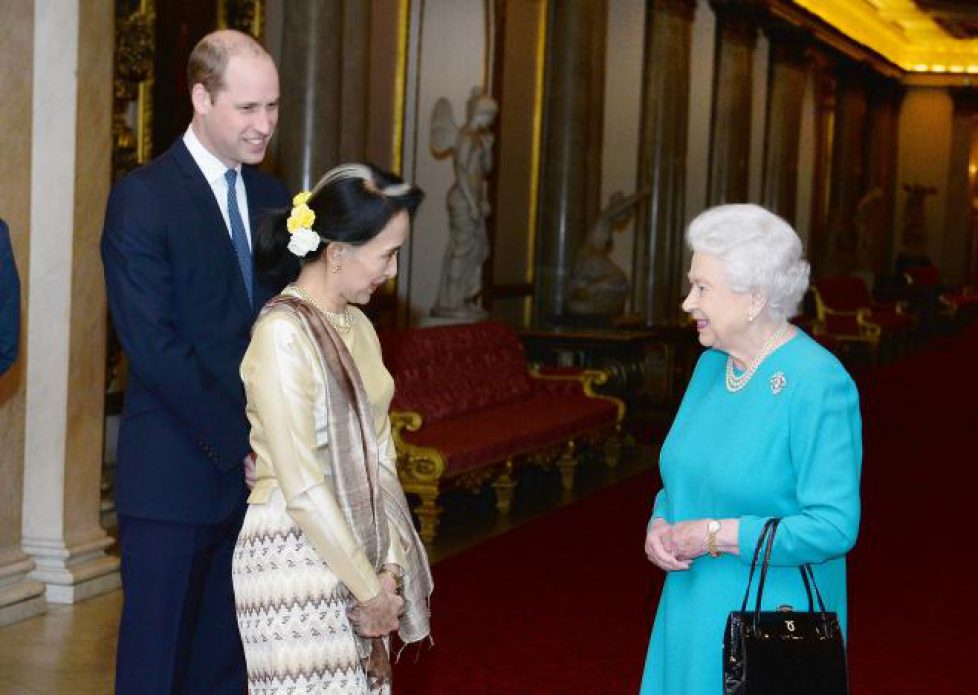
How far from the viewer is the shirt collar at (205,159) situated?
3.46m

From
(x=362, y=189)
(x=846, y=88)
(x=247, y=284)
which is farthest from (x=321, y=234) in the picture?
(x=846, y=88)

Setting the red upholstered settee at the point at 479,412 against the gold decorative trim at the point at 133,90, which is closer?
the gold decorative trim at the point at 133,90

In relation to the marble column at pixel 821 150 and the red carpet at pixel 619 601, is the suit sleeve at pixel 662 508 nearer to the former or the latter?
the red carpet at pixel 619 601

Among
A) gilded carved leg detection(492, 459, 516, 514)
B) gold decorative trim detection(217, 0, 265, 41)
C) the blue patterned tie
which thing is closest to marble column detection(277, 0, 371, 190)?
gold decorative trim detection(217, 0, 265, 41)

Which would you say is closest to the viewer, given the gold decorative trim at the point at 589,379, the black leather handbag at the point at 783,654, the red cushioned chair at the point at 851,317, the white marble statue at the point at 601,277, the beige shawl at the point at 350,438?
the black leather handbag at the point at 783,654

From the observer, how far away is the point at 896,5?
2705 cm

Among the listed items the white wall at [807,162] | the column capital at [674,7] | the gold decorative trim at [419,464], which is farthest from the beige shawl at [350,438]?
the white wall at [807,162]

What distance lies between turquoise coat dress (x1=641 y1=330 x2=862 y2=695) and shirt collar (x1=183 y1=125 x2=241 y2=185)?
3.74ft

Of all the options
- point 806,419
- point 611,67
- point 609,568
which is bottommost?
point 609,568

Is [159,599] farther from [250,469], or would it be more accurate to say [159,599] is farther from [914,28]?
[914,28]

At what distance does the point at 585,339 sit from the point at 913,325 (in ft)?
40.3

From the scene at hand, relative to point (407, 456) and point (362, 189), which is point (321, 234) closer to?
point (362, 189)

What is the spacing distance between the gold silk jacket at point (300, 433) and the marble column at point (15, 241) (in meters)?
3.12

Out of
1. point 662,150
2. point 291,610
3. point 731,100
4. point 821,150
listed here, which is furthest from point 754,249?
point 821,150
